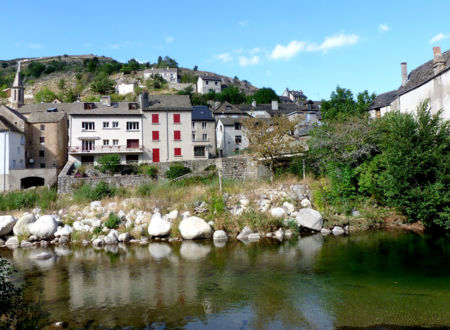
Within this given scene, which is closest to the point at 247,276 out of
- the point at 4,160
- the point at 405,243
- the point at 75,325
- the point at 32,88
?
the point at 75,325

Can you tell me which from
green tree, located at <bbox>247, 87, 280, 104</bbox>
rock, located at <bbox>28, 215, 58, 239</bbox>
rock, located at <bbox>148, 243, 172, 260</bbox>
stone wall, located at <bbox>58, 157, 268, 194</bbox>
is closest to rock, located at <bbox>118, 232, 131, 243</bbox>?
rock, located at <bbox>148, 243, 172, 260</bbox>

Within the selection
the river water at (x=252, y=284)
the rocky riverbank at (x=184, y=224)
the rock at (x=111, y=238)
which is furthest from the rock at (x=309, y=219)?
the rock at (x=111, y=238)

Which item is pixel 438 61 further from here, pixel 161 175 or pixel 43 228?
pixel 43 228

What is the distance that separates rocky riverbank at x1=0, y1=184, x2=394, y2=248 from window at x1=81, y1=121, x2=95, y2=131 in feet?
60.6

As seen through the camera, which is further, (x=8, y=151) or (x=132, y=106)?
(x=132, y=106)

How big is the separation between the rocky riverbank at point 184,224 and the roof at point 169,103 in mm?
20973

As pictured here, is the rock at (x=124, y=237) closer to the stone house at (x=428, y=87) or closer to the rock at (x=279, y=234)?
the rock at (x=279, y=234)

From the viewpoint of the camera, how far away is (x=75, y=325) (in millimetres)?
8836

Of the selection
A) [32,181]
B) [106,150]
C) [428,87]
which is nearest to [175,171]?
[106,150]

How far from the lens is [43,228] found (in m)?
21.2

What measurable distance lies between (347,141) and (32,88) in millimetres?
97220

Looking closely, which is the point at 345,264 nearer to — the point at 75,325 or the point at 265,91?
the point at 75,325

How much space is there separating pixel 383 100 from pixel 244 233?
74.0 feet

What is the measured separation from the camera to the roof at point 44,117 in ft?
132
